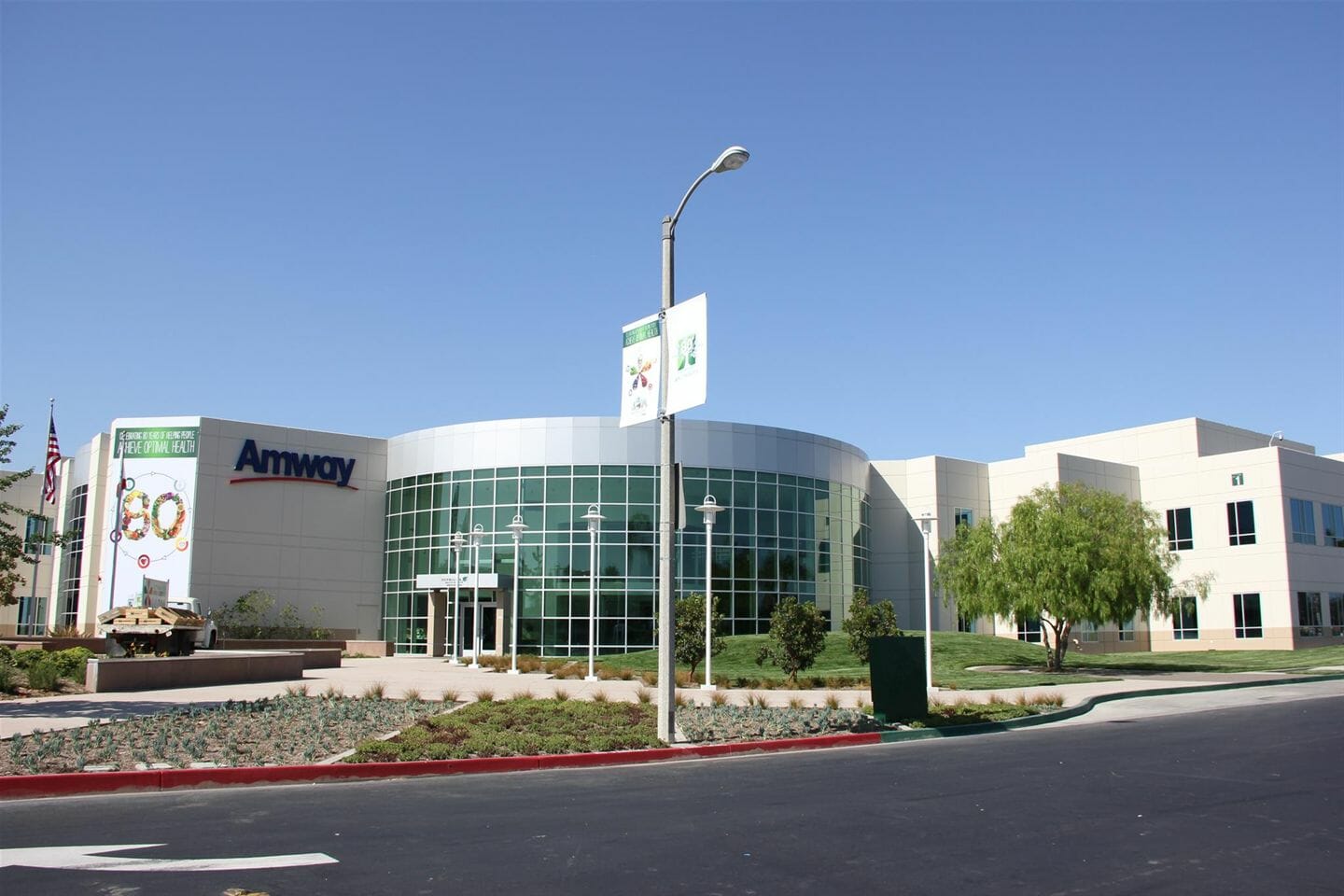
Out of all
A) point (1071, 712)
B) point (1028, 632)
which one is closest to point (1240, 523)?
point (1028, 632)

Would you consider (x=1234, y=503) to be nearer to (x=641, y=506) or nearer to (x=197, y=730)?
(x=641, y=506)

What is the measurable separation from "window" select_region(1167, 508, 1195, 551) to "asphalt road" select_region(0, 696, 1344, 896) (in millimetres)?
45937

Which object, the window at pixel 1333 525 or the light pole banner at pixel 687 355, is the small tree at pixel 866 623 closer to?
the light pole banner at pixel 687 355

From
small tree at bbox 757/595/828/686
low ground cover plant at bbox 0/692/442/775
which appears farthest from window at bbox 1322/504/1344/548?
low ground cover plant at bbox 0/692/442/775

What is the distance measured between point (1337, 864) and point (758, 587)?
42.7 m

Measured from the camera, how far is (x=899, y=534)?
197ft

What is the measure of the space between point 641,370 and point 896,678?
6.53 meters

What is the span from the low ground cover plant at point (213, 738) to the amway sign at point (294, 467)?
3616cm

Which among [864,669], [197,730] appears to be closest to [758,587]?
[864,669]

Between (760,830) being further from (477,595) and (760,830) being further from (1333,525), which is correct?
(1333,525)

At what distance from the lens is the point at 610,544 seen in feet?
160

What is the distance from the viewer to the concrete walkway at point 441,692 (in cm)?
1786

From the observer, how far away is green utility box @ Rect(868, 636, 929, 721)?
56.8 ft

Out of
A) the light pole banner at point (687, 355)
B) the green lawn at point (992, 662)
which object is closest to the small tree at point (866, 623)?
the green lawn at point (992, 662)
